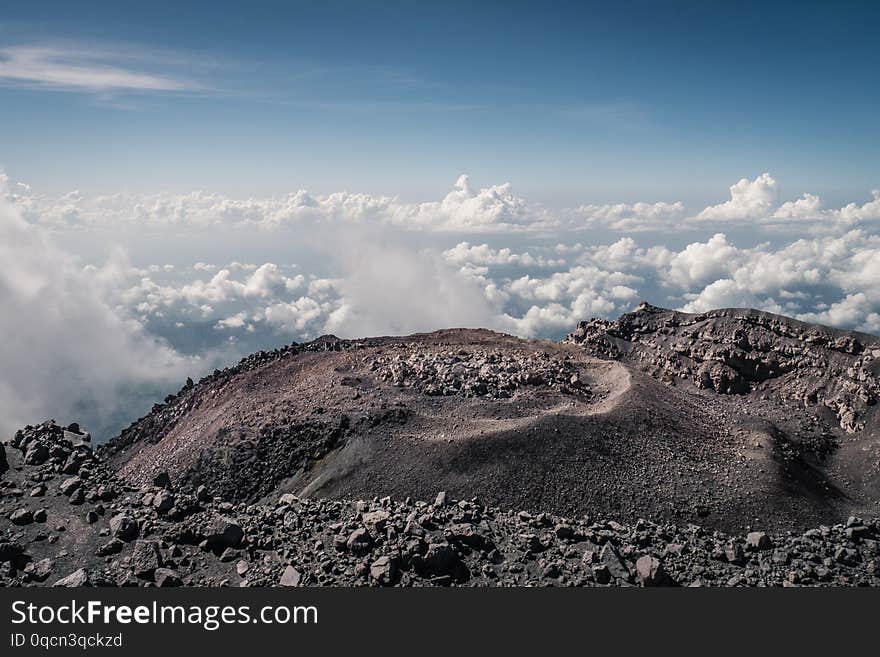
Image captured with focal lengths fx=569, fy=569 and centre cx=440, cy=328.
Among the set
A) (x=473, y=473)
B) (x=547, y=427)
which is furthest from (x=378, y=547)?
(x=547, y=427)

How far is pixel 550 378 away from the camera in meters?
30.8

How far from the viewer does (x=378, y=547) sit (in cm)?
1609

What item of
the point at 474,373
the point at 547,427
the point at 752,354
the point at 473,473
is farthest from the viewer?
the point at 752,354

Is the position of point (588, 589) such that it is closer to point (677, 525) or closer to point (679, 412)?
point (677, 525)

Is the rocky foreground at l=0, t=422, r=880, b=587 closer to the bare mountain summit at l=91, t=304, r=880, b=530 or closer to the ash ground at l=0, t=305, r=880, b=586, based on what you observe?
the ash ground at l=0, t=305, r=880, b=586


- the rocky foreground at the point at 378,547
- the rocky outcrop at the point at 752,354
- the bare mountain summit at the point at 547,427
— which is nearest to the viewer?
the rocky foreground at the point at 378,547

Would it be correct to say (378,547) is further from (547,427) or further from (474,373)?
(474,373)

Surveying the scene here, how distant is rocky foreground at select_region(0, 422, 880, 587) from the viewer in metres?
15.2

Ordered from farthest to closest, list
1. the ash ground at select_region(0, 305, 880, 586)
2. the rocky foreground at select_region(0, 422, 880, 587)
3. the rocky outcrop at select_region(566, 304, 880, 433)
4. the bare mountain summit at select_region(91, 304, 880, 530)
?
Result: the rocky outcrop at select_region(566, 304, 880, 433)
the bare mountain summit at select_region(91, 304, 880, 530)
the ash ground at select_region(0, 305, 880, 586)
the rocky foreground at select_region(0, 422, 880, 587)

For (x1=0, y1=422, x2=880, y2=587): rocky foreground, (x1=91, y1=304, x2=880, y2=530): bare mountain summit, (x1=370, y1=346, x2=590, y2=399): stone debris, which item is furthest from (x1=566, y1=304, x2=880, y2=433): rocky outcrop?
(x1=0, y1=422, x2=880, y2=587): rocky foreground

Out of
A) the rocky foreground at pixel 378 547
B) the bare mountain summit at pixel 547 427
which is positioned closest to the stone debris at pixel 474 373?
the bare mountain summit at pixel 547 427

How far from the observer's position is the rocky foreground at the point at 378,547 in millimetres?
15242

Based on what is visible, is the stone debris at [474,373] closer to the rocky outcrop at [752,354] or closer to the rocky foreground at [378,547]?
the rocky foreground at [378,547]

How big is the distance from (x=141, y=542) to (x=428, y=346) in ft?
67.7
